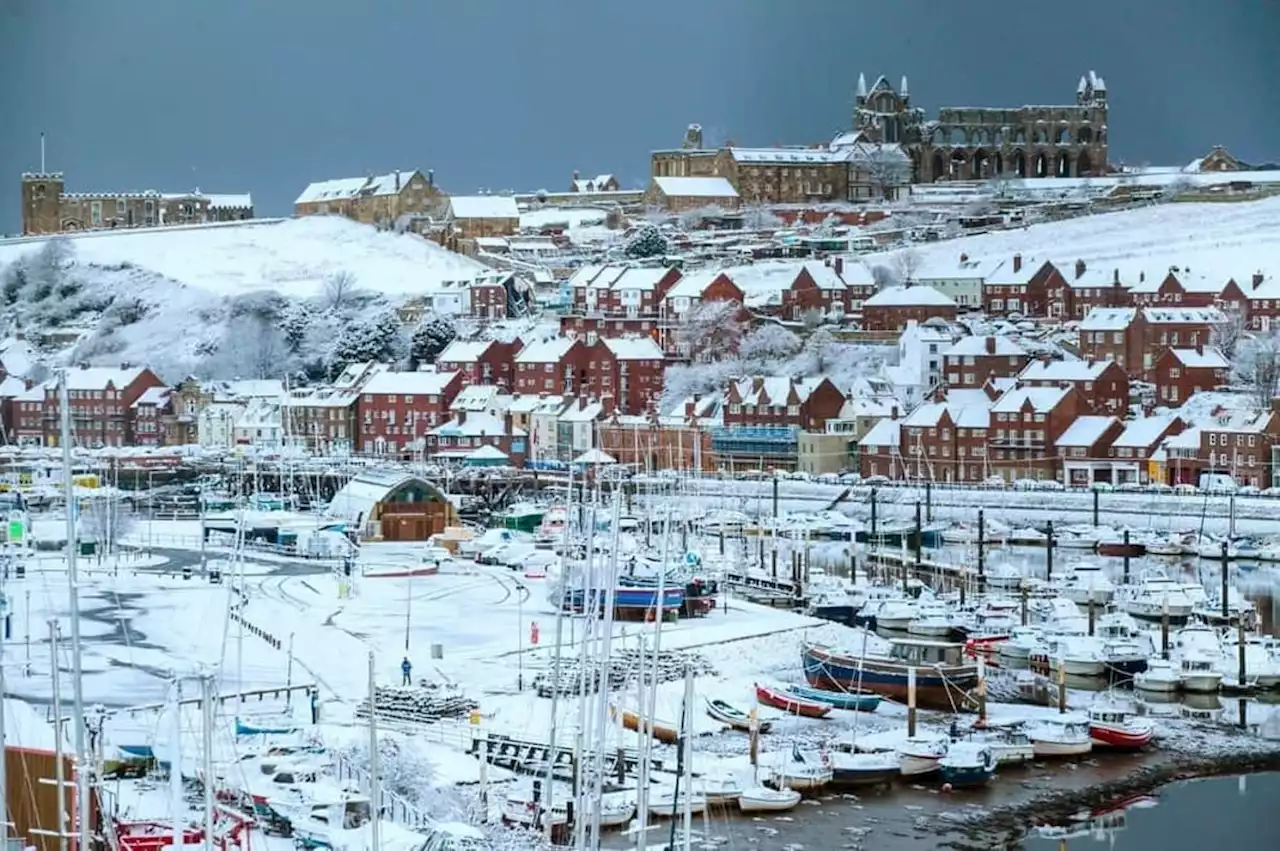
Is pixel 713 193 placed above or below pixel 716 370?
above

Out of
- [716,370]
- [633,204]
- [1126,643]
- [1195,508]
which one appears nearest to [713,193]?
[633,204]

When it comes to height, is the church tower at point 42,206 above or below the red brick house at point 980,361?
above

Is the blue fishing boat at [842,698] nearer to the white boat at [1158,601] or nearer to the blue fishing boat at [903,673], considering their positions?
the blue fishing boat at [903,673]

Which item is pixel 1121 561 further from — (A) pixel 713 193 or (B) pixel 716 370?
(A) pixel 713 193

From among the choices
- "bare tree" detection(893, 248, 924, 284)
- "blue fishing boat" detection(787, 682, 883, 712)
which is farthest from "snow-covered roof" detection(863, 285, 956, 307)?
"blue fishing boat" detection(787, 682, 883, 712)

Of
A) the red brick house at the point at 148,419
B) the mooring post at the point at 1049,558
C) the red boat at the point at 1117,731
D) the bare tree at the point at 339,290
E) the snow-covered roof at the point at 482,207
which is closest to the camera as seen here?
the red boat at the point at 1117,731

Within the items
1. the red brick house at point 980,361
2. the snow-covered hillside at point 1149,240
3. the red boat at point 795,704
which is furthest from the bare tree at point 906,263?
the red boat at point 795,704

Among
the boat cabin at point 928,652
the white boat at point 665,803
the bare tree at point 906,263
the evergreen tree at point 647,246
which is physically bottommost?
the white boat at point 665,803

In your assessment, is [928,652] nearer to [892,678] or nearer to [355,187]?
[892,678]
